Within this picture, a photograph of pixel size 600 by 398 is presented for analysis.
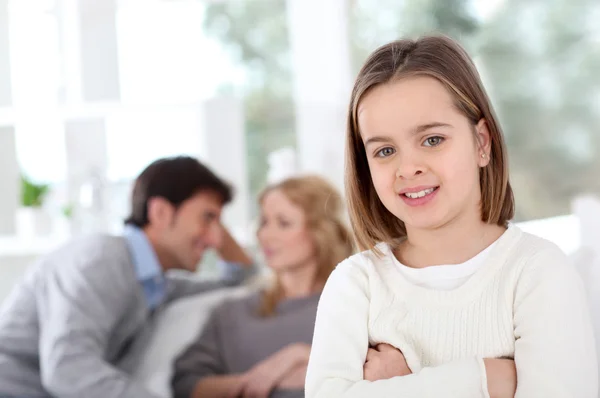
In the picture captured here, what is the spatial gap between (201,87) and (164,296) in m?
0.91

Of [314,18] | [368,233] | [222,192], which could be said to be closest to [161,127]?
[222,192]

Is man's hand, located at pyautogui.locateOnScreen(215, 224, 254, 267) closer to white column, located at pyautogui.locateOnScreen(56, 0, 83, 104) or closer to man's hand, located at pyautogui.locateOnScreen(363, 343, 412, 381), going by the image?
white column, located at pyautogui.locateOnScreen(56, 0, 83, 104)

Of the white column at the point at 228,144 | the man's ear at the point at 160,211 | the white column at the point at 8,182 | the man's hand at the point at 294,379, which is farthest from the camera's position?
the white column at the point at 8,182

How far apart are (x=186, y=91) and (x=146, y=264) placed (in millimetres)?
925

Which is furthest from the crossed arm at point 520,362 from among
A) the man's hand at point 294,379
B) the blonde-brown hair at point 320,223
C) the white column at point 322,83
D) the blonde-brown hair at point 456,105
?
the white column at point 322,83

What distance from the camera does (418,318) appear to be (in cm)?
118

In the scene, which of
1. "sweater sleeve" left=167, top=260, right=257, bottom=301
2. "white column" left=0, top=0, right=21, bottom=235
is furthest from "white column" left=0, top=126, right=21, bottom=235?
"sweater sleeve" left=167, top=260, right=257, bottom=301

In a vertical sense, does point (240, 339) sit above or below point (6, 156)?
below

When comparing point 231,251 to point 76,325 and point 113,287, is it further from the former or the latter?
point 76,325

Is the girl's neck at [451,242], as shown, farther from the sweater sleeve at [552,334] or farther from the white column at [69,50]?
the white column at [69,50]

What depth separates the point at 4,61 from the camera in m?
3.18

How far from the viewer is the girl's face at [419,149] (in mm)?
1157

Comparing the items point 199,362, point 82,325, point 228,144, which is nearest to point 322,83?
A: point 228,144

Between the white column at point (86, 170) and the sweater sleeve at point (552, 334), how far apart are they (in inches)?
85.3
